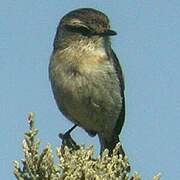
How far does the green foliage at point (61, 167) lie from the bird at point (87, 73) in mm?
2430

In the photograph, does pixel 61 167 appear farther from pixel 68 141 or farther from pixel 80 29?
pixel 80 29

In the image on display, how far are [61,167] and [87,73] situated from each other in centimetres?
288

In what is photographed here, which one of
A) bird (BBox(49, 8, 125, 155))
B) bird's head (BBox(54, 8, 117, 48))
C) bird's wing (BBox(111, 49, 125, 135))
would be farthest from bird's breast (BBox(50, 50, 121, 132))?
bird's head (BBox(54, 8, 117, 48))

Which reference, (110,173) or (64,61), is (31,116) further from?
(64,61)

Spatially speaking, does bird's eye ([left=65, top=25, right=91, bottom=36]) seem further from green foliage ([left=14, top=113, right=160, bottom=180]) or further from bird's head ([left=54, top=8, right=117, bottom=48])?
green foliage ([left=14, top=113, right=160, bottom=180])

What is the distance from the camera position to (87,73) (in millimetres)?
8352

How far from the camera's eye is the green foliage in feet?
18.1

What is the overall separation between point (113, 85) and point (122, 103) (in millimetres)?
536

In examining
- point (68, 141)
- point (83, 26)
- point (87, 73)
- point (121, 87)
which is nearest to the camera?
point (68, 141)

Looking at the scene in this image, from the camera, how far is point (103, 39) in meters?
8.54

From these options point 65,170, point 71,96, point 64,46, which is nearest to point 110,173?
point 65,170

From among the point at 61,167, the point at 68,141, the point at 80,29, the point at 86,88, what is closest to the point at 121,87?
the point at 86,88

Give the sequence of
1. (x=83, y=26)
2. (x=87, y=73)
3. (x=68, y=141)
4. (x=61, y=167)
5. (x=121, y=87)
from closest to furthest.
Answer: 1. (x=61, y=167)
2. (x=68, y=141)
3. (x=87, y=73)
4. (x=83, y=26)
5. (x=121, y=87)

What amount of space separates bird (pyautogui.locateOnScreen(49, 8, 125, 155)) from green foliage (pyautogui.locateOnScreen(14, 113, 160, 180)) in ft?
7.97
